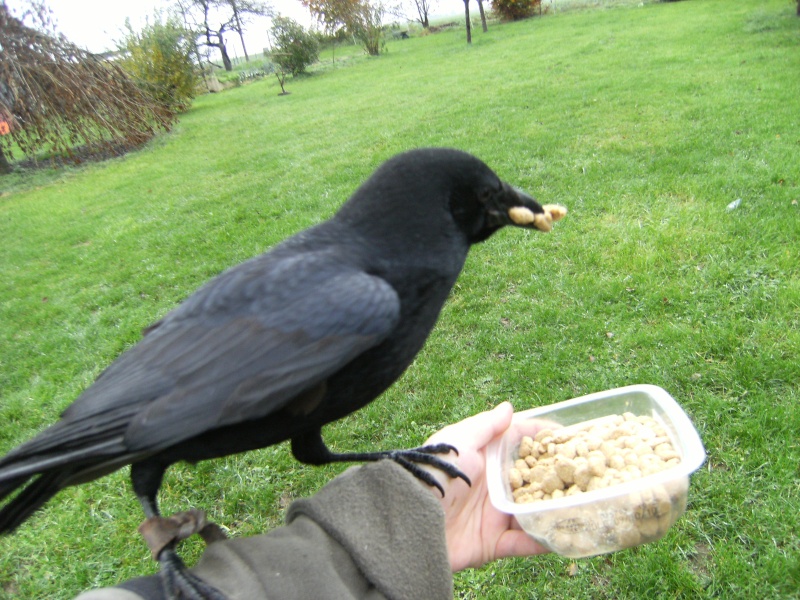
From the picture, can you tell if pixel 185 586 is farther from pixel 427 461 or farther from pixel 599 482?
pixel 599 482

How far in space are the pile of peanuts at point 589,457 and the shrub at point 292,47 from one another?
25331 millimetres

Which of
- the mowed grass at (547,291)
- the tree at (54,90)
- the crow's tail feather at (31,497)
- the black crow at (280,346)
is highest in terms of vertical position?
the tree at (54,90)

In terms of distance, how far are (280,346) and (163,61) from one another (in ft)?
75.1

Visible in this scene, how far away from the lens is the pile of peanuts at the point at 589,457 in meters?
2.04

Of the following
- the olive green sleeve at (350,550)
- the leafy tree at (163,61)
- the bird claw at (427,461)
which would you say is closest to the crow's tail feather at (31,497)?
the olive green sleeve at (350,550)

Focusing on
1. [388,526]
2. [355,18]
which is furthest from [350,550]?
[355,18]

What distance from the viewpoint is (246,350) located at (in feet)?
4.78

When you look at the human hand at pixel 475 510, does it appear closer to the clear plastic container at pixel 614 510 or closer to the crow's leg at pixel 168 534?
the clear plastic container at pixel 614 510

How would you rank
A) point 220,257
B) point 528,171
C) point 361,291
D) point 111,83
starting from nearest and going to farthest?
point 361,291 < point 220,257 < point 528,171 < point 111,83

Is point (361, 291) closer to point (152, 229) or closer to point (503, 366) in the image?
Result: point (503, 366)

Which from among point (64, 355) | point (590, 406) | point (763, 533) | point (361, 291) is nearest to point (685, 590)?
point (763, 533)

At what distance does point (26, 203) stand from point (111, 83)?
3483mm

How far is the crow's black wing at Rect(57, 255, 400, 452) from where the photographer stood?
1.38 m

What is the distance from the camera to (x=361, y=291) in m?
1.50
